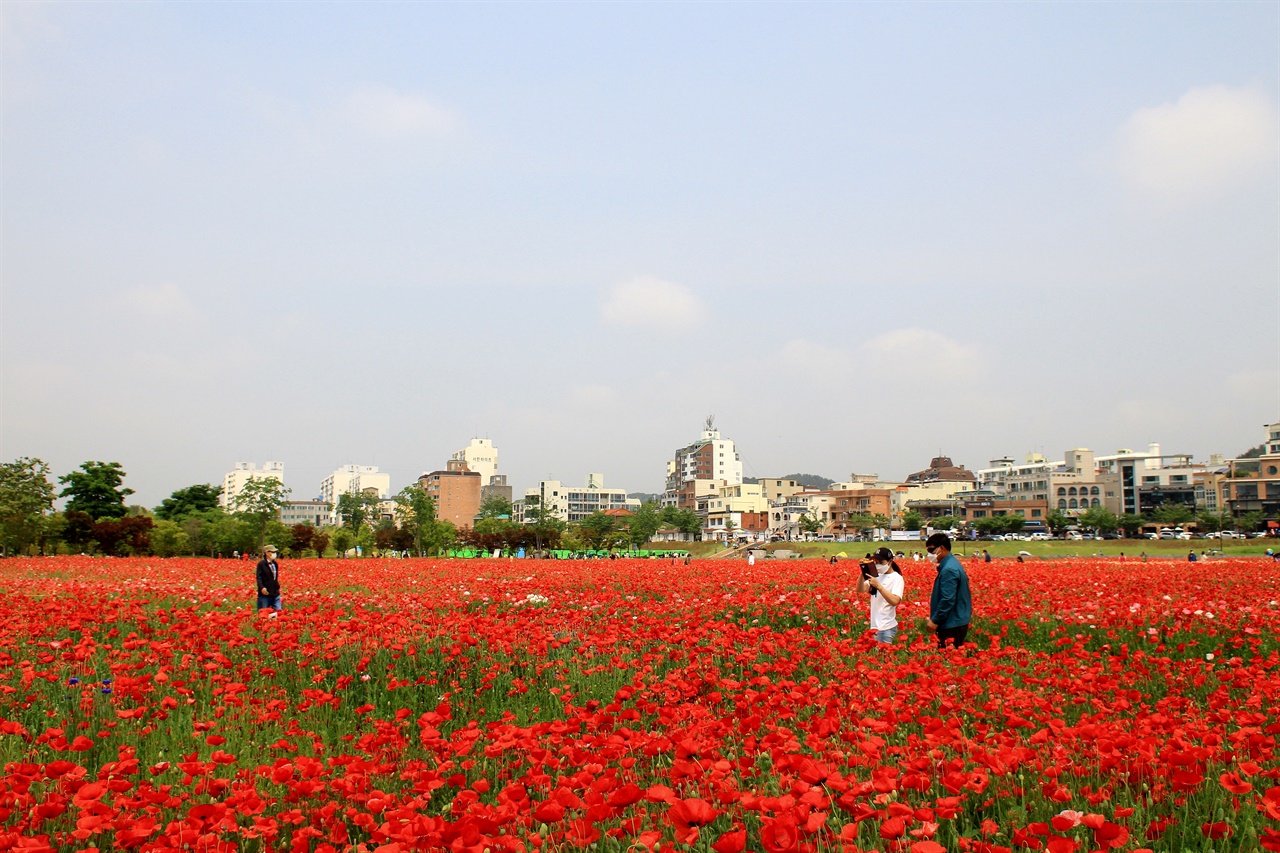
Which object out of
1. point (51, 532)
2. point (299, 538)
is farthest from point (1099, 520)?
point (51, 532)

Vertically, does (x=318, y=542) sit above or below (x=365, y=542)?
above

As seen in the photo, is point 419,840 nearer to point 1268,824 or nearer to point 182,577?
point 1268,824

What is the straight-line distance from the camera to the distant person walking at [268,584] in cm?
1389

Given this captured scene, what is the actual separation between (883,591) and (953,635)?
90cm

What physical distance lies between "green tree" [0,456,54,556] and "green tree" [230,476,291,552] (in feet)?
29.9

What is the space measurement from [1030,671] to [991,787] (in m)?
4.05

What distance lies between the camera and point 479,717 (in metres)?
7.71

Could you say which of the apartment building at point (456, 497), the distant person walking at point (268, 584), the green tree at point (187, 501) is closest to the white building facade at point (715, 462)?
the apartment building at point (456, 497)

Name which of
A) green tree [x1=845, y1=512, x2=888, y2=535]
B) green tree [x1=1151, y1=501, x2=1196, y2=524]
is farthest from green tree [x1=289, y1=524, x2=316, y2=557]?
green tree [x1=1151, y1=501, x2=1196, y2=524]

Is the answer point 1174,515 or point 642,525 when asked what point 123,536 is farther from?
point 1174,515

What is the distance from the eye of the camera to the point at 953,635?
9992 millimetres

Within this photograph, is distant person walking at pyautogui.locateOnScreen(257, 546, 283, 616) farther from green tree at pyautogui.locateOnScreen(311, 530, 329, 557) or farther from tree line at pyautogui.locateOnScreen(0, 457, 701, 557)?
green tree at pyautogui.locateOnScreen(311, 530, 329, 557)

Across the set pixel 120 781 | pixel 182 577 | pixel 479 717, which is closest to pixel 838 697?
pixel 479 717

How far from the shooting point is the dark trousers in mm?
9891
